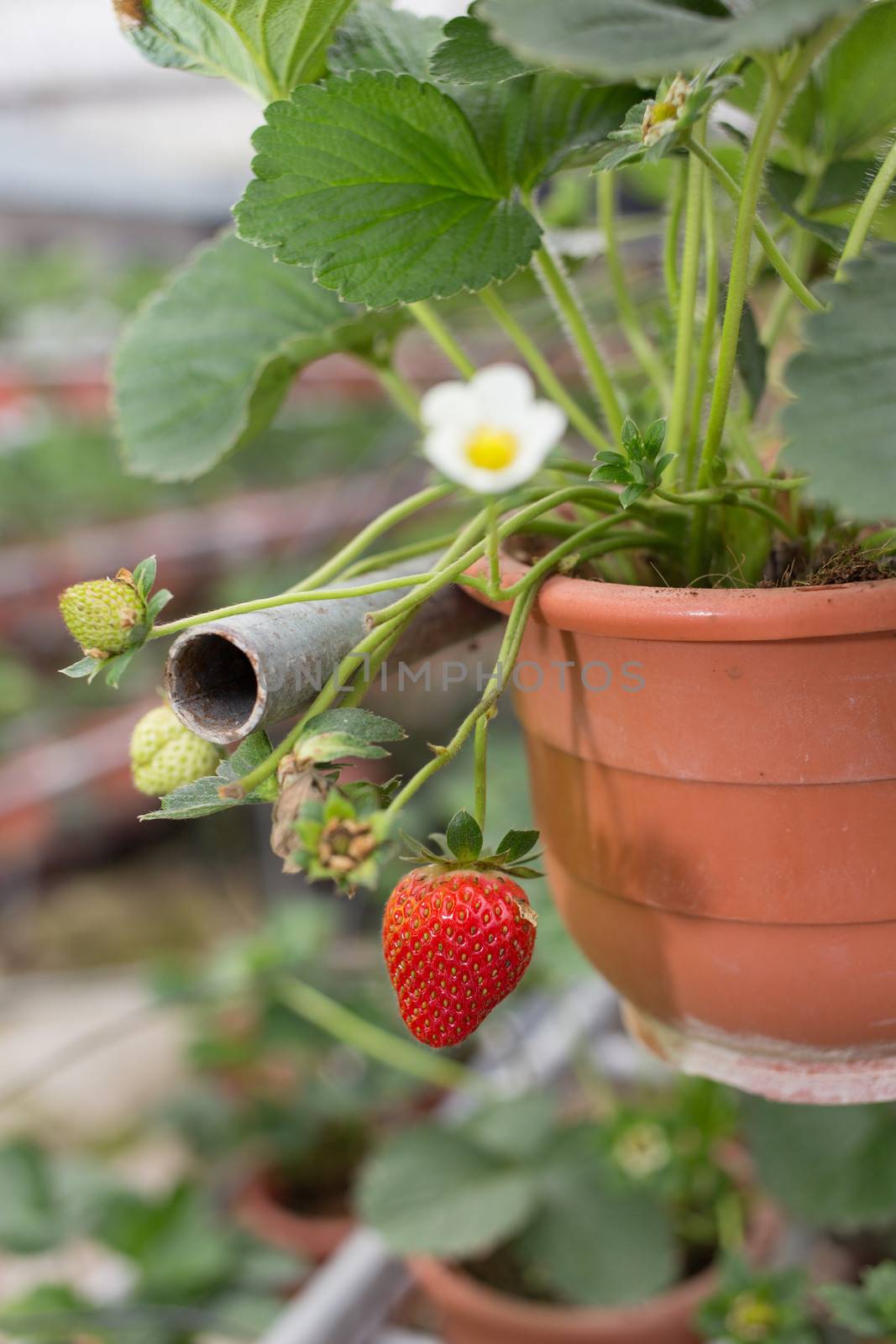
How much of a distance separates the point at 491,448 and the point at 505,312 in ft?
0.80

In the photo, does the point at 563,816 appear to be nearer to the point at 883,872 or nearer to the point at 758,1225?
the point at 883,872

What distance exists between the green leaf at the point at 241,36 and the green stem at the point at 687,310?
0.15m

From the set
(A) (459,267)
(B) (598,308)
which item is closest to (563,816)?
(A) (459,267)

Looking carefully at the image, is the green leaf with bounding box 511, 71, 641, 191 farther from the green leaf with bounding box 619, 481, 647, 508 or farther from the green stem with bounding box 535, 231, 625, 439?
the green leaf with bounding box 619, 481, 647, 508

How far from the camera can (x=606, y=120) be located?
428 mm

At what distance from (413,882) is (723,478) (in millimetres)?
185

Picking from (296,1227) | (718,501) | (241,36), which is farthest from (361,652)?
(296,1227)

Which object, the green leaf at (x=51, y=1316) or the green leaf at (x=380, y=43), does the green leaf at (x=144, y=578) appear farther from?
the green leaf at (x=51, y=1316)

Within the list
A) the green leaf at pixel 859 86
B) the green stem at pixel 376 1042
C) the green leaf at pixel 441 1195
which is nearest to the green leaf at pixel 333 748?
the green leaf at pixel 859 86

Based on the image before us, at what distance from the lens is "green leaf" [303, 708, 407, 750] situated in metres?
0.33

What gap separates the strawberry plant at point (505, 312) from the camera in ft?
0.93

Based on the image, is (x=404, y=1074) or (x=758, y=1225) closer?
(x=758, y=1225)

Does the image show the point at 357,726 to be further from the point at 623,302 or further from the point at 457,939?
the point at 623,302

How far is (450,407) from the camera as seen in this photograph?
0.87ft
